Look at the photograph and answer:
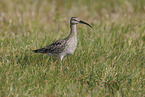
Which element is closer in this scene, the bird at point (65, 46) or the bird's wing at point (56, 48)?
the bird at point (65, 46)

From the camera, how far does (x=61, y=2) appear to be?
12828 mm

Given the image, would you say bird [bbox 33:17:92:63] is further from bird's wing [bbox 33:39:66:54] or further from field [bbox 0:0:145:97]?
field [bbox 0:0:145:97]

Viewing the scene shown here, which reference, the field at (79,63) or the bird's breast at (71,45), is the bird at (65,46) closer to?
the bird's breast at (71,45)

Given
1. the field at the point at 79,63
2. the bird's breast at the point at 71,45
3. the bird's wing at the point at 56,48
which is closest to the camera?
the field at the point at 79,63

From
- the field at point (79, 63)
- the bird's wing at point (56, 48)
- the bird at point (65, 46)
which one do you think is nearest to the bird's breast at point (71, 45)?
the bird at point (65, 46)

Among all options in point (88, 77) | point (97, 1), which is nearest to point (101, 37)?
point (88, 77)

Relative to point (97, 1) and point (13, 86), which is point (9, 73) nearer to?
point (13, 86)

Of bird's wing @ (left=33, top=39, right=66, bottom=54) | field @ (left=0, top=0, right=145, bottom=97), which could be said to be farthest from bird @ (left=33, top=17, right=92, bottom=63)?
field @ (left=0, top=0, right=145, bottom=97)

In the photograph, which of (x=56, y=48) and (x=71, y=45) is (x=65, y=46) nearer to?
(x=71, y=45)

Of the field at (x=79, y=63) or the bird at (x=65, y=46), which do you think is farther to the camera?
the bird at (x=65, y=46)

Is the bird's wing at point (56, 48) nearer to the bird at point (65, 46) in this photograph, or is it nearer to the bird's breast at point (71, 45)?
the bird at point (65, 46)

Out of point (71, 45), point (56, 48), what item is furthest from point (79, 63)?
point (56, 48)

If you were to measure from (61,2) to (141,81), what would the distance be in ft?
28.2

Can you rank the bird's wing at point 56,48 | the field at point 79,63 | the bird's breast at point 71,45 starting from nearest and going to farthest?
the field at point 79,63, the bird's breast at point 71,45, the bird's wing at point 56,48
